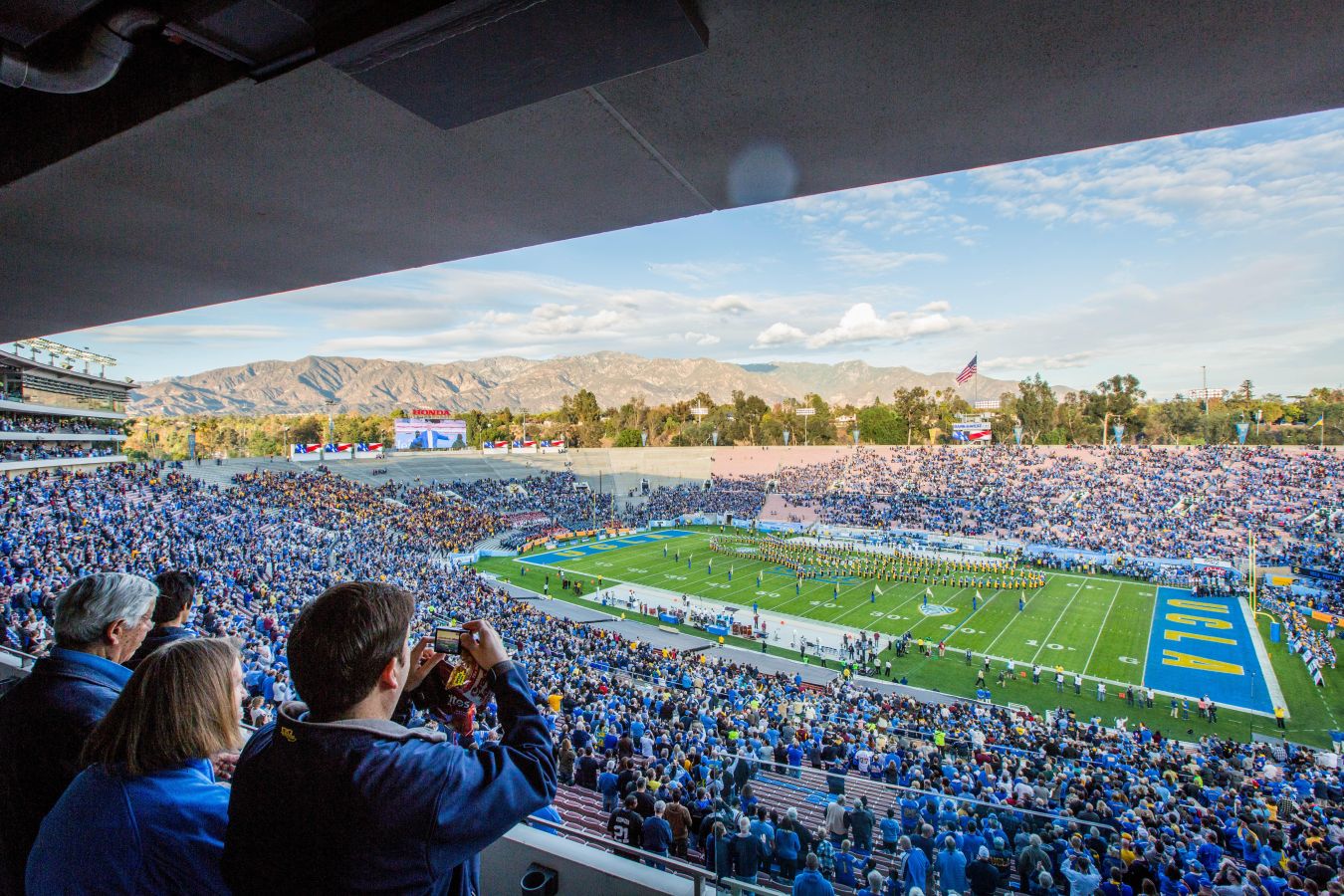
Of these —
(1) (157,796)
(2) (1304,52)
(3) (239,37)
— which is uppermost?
(3) (239,37)

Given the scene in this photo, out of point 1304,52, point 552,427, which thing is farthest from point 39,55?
point 552,427

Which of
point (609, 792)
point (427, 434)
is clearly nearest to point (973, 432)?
point (427, 434)

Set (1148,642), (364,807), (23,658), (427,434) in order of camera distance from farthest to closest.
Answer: (427,434) → (1148,642) → (23,658) → (364,807)

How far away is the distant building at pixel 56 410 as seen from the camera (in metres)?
26.3

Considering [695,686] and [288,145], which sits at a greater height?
[288,145]

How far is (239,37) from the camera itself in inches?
56.6

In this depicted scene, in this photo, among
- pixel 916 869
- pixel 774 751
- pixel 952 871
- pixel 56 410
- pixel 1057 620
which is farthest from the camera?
pixel 56 410

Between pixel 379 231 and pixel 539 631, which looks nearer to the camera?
pixel 379 231

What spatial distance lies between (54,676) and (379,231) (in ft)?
5.56

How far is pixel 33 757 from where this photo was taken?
167 cm

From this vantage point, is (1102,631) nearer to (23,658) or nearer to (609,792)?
(609,792)

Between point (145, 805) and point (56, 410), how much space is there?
39.4m

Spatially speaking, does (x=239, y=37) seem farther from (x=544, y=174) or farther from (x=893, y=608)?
(x=893, y=608)

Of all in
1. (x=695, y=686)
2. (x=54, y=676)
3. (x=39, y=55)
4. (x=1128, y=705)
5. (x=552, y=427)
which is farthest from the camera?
(x=552, y=427)
